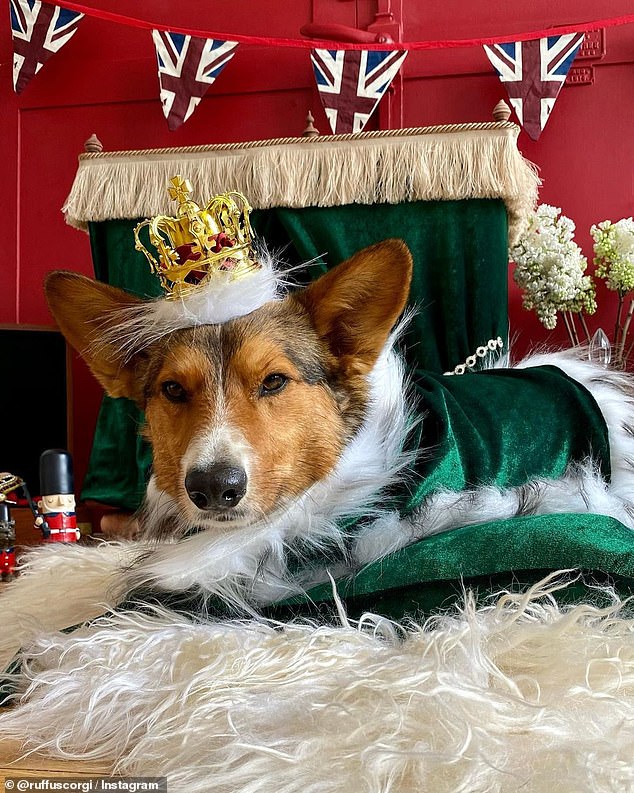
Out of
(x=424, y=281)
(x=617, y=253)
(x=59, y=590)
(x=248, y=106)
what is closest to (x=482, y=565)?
(x=59, y=590)

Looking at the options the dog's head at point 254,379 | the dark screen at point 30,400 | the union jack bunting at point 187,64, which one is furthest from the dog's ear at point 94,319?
the union jack bunting at point 187,64

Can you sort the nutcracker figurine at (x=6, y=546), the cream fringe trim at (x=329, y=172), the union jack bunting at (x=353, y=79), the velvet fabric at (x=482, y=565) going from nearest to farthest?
the velvet fabric at (x=482, y=565), the nutcracker figurine at (x=6, y=546), the cream fringe trim at (x=329, y=172), the union jack bunting at (x=353, y=79)

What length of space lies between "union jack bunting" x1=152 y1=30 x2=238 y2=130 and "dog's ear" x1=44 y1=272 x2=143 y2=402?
1762 mm

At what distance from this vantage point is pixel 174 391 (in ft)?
3.53

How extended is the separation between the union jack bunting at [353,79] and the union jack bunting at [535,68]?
0.36 m

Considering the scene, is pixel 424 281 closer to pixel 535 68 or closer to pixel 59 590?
pixel 535 68

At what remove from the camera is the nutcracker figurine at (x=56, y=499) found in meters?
1.97

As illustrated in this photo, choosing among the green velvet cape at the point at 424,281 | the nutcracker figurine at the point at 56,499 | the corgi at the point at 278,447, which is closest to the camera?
the corgi at the point at 278,447

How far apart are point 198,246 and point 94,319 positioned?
0.21 m

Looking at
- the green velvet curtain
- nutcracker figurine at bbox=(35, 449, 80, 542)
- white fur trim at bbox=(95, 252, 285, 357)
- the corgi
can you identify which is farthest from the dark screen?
white fur trim at bbox=(95, 252, 285, 357)

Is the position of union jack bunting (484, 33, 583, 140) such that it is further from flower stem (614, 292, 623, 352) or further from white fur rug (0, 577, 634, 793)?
white fur rug (0, 577, 634, 793)

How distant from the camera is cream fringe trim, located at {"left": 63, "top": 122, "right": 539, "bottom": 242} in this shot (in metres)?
2.19

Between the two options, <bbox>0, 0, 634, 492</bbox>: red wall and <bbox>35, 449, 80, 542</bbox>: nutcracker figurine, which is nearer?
<bbox>35, 449, 80, 542</bbox>: nutcracker figurine

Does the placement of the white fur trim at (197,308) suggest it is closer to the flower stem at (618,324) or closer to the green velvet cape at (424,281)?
the green velvet cape at (424,281)
